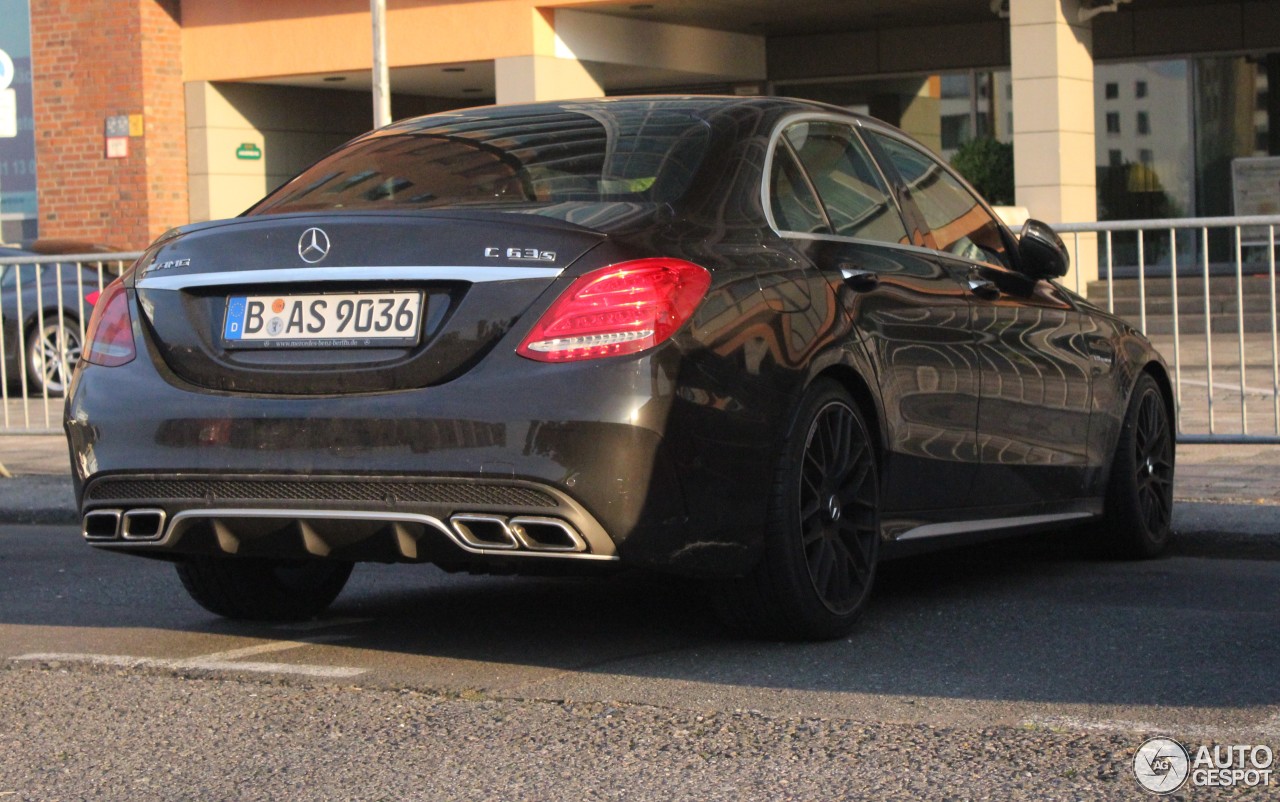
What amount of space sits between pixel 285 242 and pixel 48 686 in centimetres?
128

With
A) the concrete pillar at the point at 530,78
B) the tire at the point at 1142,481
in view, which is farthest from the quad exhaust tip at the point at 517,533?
the concrete pillar at the point at 530,78

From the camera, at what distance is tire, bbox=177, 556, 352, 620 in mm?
5672

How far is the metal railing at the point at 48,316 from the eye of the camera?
1135cm

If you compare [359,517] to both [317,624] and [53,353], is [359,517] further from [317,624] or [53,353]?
[53,353]

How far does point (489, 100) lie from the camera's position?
26.4 meters

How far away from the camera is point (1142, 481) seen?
693cm

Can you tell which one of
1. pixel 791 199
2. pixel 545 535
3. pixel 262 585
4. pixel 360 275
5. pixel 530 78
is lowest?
pixel 262 585

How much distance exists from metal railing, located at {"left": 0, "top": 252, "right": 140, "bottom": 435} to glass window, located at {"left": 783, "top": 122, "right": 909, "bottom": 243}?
6087 millimetres

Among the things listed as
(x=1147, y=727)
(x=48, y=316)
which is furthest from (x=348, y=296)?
(x=48, y=316)

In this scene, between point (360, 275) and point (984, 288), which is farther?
point (984, 288)

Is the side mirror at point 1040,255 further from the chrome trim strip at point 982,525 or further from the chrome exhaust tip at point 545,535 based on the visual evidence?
the chrome exhaust tip at point 545,535

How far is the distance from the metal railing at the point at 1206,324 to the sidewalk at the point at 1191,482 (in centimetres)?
21

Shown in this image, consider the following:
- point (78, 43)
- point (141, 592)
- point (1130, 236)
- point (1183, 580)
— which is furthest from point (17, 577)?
point (78, 43)

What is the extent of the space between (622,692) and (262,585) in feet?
5.31
